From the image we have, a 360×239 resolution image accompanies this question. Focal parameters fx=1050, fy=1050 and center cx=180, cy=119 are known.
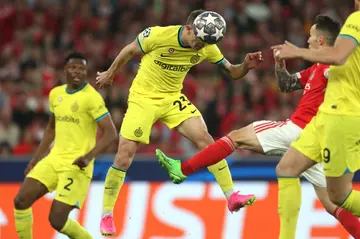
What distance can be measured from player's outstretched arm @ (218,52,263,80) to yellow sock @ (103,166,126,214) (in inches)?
64.9

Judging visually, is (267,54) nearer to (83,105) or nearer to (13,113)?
(13,113)

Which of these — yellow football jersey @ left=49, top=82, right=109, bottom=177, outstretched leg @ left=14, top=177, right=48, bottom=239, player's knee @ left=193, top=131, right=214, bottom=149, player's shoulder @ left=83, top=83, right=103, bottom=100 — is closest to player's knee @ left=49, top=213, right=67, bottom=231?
outstretched leg @ left=14, top=177, right=48, bottom=239

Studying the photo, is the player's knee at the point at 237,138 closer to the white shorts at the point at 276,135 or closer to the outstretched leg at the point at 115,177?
the white shorts at the point at 276,135

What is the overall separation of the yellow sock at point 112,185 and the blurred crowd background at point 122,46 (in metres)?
4.74

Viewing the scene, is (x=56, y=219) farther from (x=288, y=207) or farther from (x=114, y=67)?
(x=288, y=207)

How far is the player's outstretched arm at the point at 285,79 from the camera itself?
1052cm

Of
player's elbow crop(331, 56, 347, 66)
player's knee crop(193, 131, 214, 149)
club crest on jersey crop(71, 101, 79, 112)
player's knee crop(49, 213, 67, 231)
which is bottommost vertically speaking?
player's knee crop(49, 213, 67, 231)

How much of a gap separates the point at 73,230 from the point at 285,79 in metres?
2.89

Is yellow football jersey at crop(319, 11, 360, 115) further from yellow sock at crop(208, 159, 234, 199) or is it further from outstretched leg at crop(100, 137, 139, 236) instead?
outstretched leg at crop(100, 137, 139, 236)

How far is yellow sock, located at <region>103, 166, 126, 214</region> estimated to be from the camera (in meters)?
11.4

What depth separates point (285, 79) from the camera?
418 inches

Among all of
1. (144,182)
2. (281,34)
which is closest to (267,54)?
(281,34)

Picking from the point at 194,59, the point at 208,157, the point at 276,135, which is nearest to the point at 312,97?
the point at 276,135

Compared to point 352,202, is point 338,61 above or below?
above
